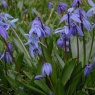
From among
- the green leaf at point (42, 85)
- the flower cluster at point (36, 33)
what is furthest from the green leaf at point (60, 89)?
the flower cluster at point (36, 33)

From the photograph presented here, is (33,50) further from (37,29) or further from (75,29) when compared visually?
(75,29)

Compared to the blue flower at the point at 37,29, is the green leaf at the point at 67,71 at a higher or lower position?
lower

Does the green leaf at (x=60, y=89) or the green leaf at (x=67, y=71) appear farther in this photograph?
the green leaf at (x=67, y=71)

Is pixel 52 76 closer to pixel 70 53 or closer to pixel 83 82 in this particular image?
pixel 83 82

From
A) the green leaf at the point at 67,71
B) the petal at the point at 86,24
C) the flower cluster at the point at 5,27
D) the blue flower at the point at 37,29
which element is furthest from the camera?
the green leaf at the point at 67,71

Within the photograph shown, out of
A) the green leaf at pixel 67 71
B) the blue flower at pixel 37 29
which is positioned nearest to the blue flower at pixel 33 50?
the blue flower at pixel 37 29

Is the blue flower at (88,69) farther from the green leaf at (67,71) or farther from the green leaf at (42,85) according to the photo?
the green leaf at (42,85)

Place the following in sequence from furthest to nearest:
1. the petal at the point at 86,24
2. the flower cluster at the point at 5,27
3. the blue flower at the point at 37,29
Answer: the petal at the point at 86,24
the blue flower at the point at 37,29
the flower cluster at the point at 5,27

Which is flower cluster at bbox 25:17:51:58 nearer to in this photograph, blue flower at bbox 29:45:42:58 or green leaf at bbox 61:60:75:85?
blue flower at bbox 29:45:42:58

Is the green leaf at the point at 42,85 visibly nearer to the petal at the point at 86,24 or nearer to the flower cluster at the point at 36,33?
the flower cluster at the point at 36,33

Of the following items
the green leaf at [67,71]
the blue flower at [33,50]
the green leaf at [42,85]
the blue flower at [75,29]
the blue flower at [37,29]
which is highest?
the blue flower at [37,29]

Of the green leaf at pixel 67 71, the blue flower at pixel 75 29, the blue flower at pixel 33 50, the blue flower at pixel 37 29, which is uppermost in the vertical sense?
the blue flower at pixel 37 29
